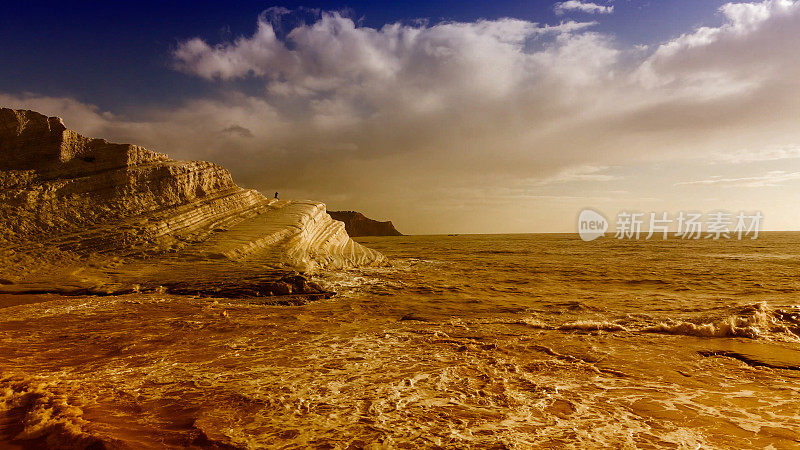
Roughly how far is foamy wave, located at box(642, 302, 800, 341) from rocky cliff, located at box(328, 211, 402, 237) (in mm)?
113364

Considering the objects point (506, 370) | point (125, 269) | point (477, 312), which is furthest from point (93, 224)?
point (506, 370)

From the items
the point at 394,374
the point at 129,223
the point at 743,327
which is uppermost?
the point at 129,223

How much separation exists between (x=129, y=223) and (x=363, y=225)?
109 meters

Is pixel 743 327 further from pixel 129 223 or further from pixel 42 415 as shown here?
pixel 129 223

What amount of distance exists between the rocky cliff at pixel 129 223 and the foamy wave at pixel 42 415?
7.19m

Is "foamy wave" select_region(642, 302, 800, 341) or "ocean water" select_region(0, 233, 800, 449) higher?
"foamy wave" select_region(642, 302, 800, 341)

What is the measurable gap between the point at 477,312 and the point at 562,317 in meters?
1.90

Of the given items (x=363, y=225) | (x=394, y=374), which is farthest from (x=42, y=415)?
(x=363, y=225)

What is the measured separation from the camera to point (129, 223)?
1541 centimetres

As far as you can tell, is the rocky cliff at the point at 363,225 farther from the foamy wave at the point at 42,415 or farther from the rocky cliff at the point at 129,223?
the foamy wave at the point at 42,415

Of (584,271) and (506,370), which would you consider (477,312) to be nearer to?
(506,370)

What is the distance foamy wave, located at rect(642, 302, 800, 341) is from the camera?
293 inches

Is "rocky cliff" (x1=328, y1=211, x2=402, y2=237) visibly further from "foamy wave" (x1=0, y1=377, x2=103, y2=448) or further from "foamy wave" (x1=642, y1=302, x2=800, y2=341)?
"foamy wave" (x1=0, y1=377, x2=103, y2=448)

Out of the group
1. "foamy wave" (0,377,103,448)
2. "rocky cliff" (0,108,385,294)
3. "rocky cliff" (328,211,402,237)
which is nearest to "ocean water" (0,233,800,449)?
"foamy wave" (0,377,103,448)
